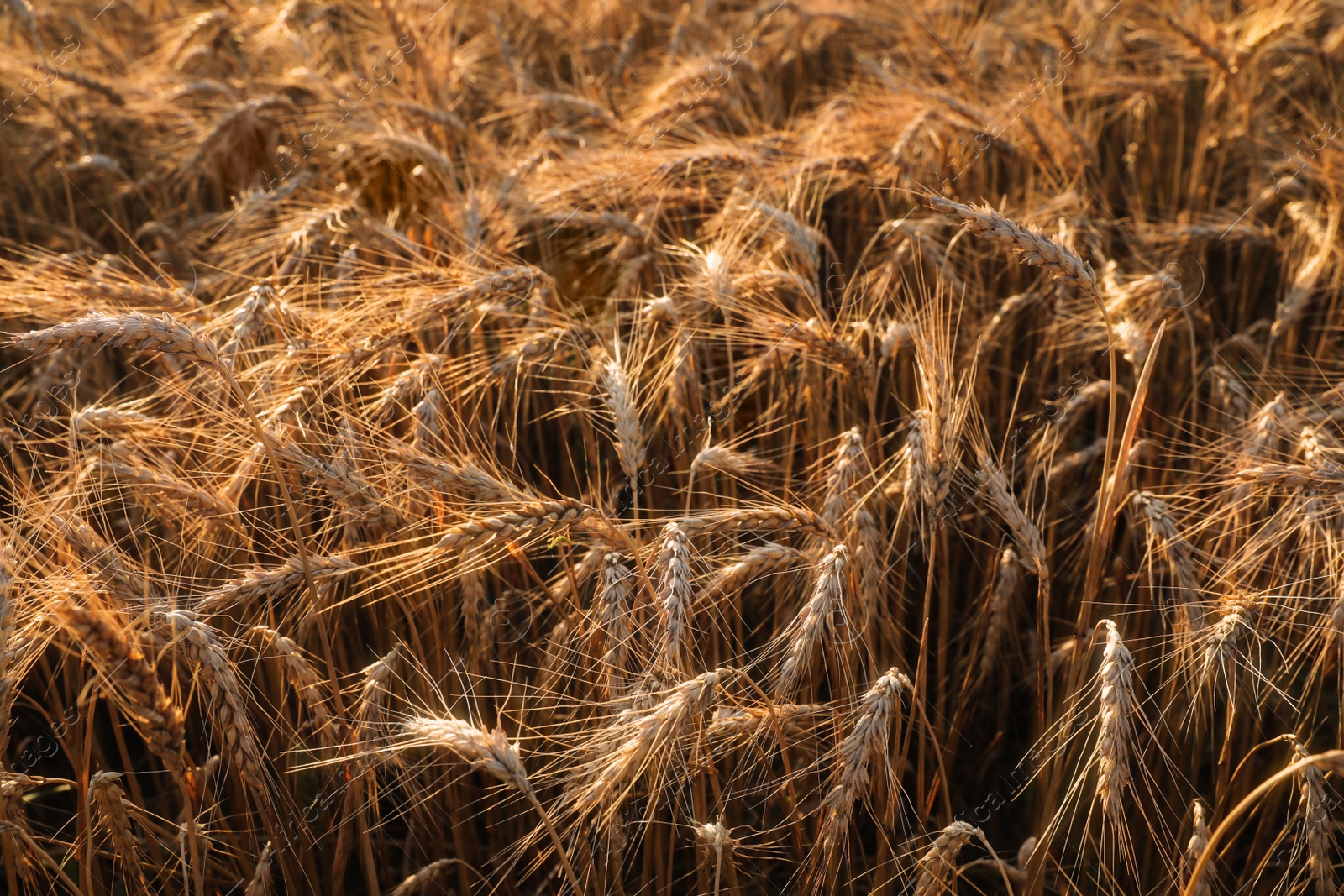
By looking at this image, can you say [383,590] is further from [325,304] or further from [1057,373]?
[1057,373]

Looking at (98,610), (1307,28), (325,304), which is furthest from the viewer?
(1307,28)

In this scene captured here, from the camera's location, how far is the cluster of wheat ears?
152 centimetres

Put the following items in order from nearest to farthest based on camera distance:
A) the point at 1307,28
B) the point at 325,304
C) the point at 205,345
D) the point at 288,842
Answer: the point at 205,345 → the point at 288,842 → the point at 325,304 → the point at 1307,28

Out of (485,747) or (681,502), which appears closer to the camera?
(485,747)

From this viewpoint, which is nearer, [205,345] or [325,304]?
[205,345]

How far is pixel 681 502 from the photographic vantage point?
7.56 ft

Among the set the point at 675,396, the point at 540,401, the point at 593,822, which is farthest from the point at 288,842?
the point at 540,401

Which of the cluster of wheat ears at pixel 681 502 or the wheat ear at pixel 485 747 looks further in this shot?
the cluster of wheat ears at pixel 681 502

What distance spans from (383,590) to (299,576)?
435 mm

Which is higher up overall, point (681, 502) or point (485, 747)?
point (485, 747)

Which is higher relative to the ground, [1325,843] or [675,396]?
[675,396]

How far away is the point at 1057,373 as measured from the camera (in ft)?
9.12

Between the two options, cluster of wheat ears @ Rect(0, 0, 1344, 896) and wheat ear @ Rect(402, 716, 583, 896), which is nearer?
wheat ear @ Rect(402, 716, 583, 896)

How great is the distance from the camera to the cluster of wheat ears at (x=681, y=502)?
4.99 feet
